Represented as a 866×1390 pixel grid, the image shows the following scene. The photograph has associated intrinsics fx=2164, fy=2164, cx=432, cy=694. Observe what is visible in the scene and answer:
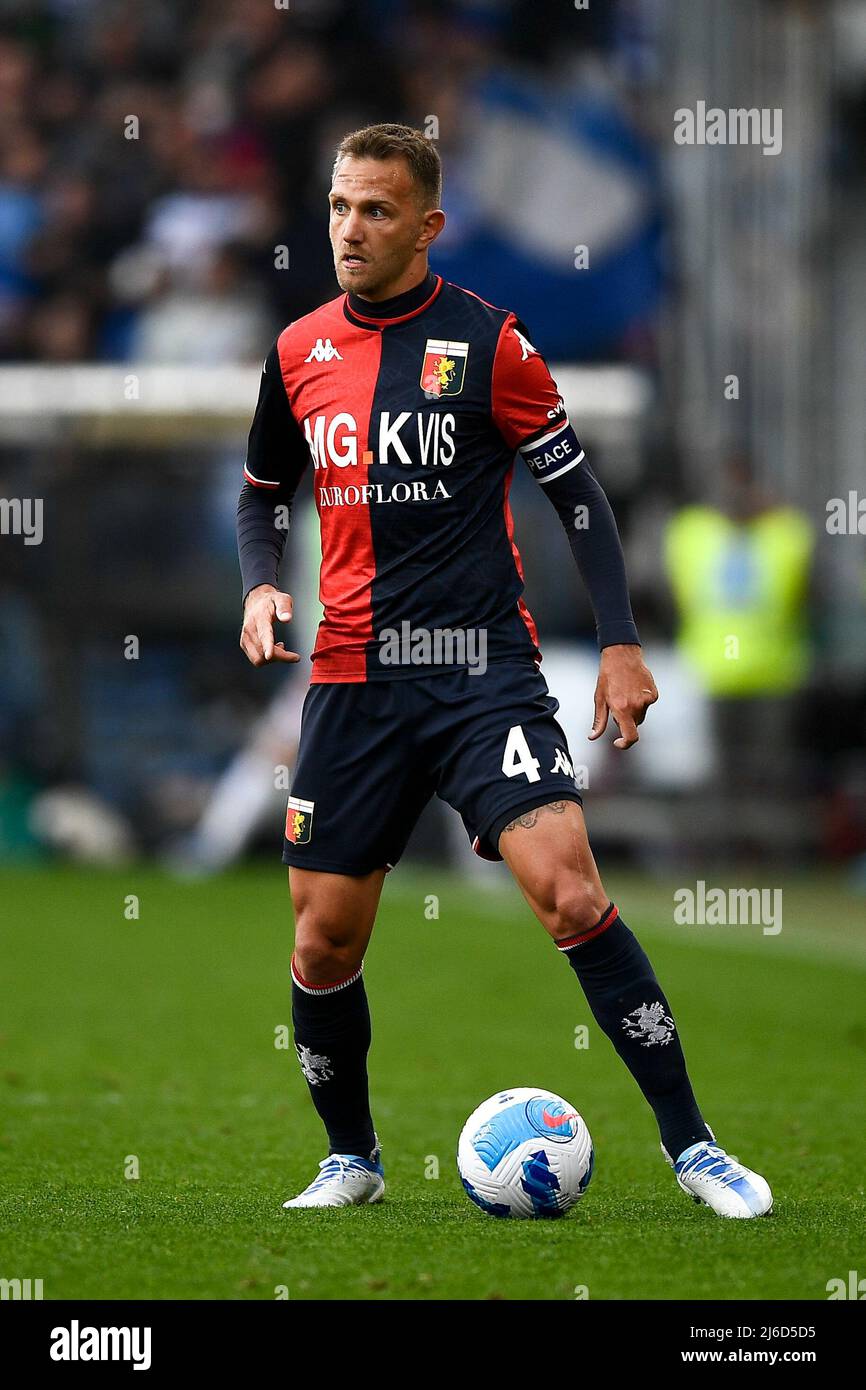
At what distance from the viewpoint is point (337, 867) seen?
472 centimetres

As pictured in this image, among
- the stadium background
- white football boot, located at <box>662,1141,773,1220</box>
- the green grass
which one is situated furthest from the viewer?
the stadium background

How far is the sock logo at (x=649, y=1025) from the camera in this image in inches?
181

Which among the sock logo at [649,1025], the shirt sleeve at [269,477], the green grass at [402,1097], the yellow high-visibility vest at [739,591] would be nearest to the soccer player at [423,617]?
the sock logo at [649,1025]

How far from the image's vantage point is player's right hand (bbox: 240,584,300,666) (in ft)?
15.3

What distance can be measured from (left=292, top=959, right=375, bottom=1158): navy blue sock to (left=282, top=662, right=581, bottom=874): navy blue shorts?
0.33 metres

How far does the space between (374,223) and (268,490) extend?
0.74 m

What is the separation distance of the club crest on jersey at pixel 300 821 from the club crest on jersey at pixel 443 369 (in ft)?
3.07

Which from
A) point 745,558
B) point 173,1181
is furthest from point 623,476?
point 173,1181

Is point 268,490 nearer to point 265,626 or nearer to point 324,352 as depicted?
point 324,352

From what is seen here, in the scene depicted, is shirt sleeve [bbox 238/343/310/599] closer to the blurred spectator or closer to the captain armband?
the captain armband

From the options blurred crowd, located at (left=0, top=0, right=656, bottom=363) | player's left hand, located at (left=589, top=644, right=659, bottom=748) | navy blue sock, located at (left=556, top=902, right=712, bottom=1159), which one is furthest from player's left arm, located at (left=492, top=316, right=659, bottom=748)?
blurred crowd, located at (left=0, top=0, right=656, bottom=363)

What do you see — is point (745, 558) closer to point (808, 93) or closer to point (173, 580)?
point (173, 580)

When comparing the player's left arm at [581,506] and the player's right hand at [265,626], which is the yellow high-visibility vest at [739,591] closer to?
the player's left arm at [581,506]
